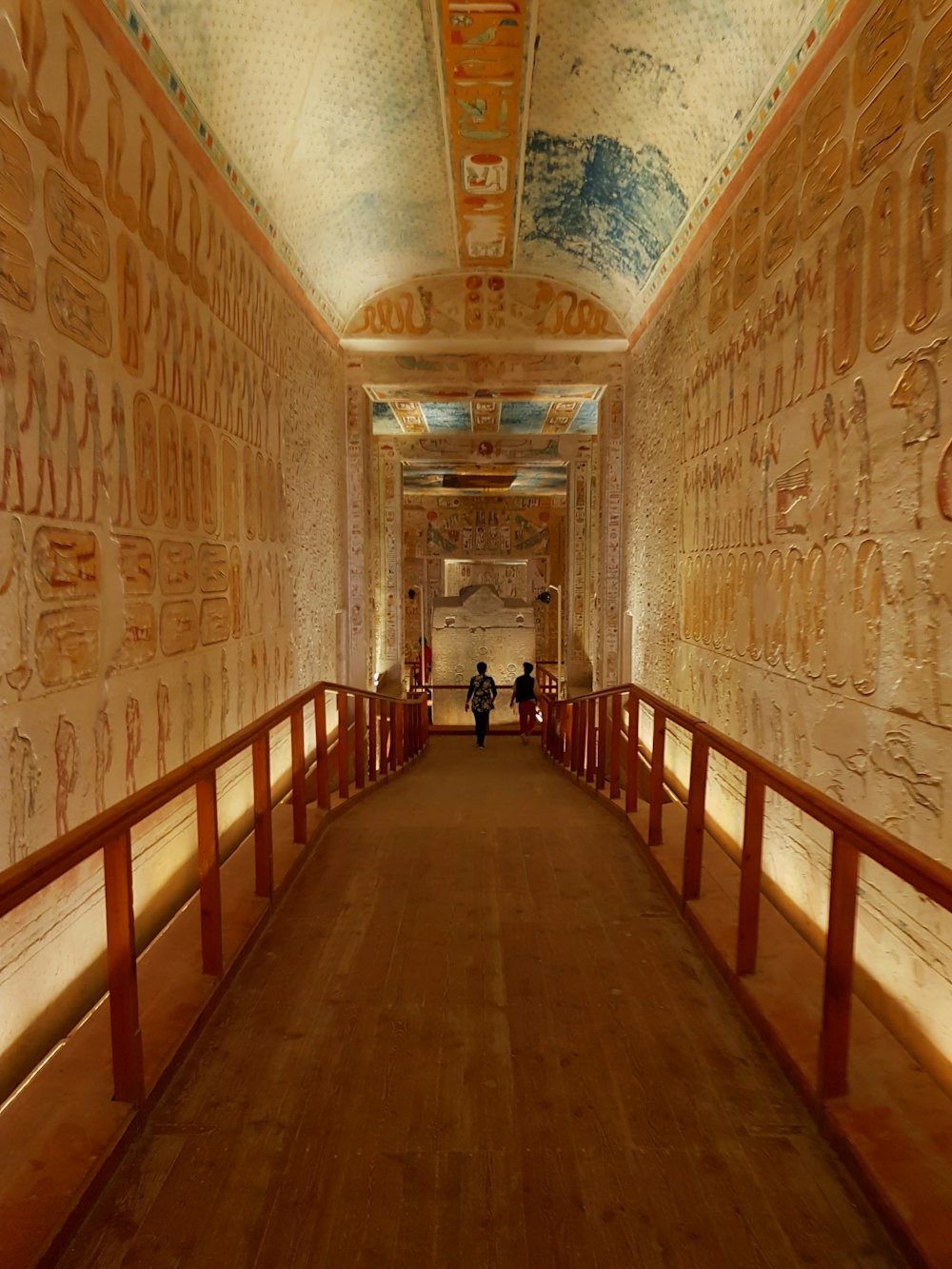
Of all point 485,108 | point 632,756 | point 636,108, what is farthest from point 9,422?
point 636,108

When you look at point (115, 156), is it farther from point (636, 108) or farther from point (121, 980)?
point (636, 108)

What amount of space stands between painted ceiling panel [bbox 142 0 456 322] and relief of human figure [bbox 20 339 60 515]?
84.6 inches

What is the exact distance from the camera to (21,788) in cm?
278

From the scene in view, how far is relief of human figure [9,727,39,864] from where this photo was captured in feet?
8.93

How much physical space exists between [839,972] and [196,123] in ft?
17.0

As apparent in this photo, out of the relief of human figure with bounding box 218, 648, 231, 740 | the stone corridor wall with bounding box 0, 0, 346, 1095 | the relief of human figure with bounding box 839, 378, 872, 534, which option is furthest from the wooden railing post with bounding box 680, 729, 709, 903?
the relief of human figure with bounding box 218, 648, 231, 740

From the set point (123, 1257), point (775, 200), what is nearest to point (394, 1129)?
point (123, 1257)

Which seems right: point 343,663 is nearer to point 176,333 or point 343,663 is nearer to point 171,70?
point 176,333

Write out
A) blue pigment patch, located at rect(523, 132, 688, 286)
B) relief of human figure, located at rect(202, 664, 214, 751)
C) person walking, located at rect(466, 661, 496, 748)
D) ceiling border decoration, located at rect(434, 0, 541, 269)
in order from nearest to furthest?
relief of human figure, located at rect(202, 664, 214, 751) → ceiling border decoration, located at rect(434, 0, 541, 269) → blue pigment patch, located at rect(523, 132, 688, 286) → person walking, located at rect(466, 661, 496, 748)

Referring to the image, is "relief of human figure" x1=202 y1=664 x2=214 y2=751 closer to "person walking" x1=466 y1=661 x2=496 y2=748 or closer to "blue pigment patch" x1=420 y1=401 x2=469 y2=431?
"person walking" x1=466 y1=661 x2=496 y2=748

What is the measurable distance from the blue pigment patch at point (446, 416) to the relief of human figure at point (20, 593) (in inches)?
381

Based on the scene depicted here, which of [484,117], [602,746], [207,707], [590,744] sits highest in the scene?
[484,117]

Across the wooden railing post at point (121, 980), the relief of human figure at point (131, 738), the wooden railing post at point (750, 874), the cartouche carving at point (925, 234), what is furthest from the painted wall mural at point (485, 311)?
the wooden railing post at point (121, 980)

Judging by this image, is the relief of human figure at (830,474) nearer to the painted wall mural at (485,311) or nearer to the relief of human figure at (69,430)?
the relief of human figure at (69,430)
